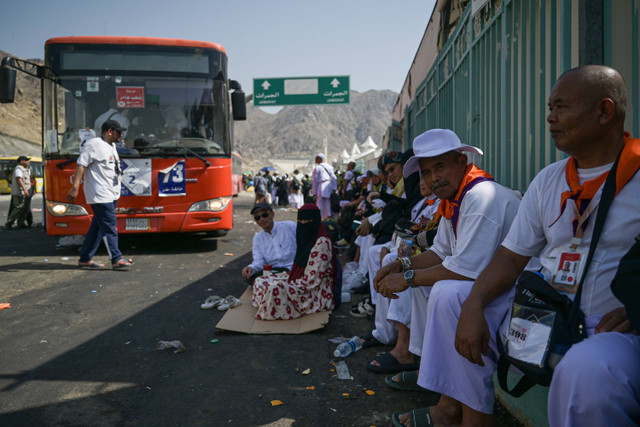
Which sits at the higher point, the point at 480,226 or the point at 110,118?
the point at 110,118

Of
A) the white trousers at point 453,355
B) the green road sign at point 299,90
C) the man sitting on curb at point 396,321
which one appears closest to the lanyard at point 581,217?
the white trousers at point 453,355

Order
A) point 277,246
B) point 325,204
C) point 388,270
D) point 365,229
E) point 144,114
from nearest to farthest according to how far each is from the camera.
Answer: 1. point 388,270
2. point 365,229
3. point 277,246
4. point 144,114
5. point 325,204

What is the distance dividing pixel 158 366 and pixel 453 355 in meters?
2.22

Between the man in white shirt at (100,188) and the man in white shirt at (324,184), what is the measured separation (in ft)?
20.0

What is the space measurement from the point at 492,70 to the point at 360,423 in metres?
2.96

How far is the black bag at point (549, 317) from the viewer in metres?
1.67

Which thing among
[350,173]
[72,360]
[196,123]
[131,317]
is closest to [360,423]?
[72,360]

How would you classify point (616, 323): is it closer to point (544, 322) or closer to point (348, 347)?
point (544, 322)

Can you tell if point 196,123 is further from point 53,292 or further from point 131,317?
point 131,317

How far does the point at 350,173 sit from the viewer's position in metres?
12.2

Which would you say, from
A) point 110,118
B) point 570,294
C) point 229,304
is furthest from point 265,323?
point 110,118

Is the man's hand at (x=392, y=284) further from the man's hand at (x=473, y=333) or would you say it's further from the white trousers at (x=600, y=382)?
the white trousers at (x=600, y=382)

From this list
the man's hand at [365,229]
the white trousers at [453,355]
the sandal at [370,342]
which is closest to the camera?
the white trousers at [453,355]

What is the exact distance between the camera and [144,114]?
774cm
